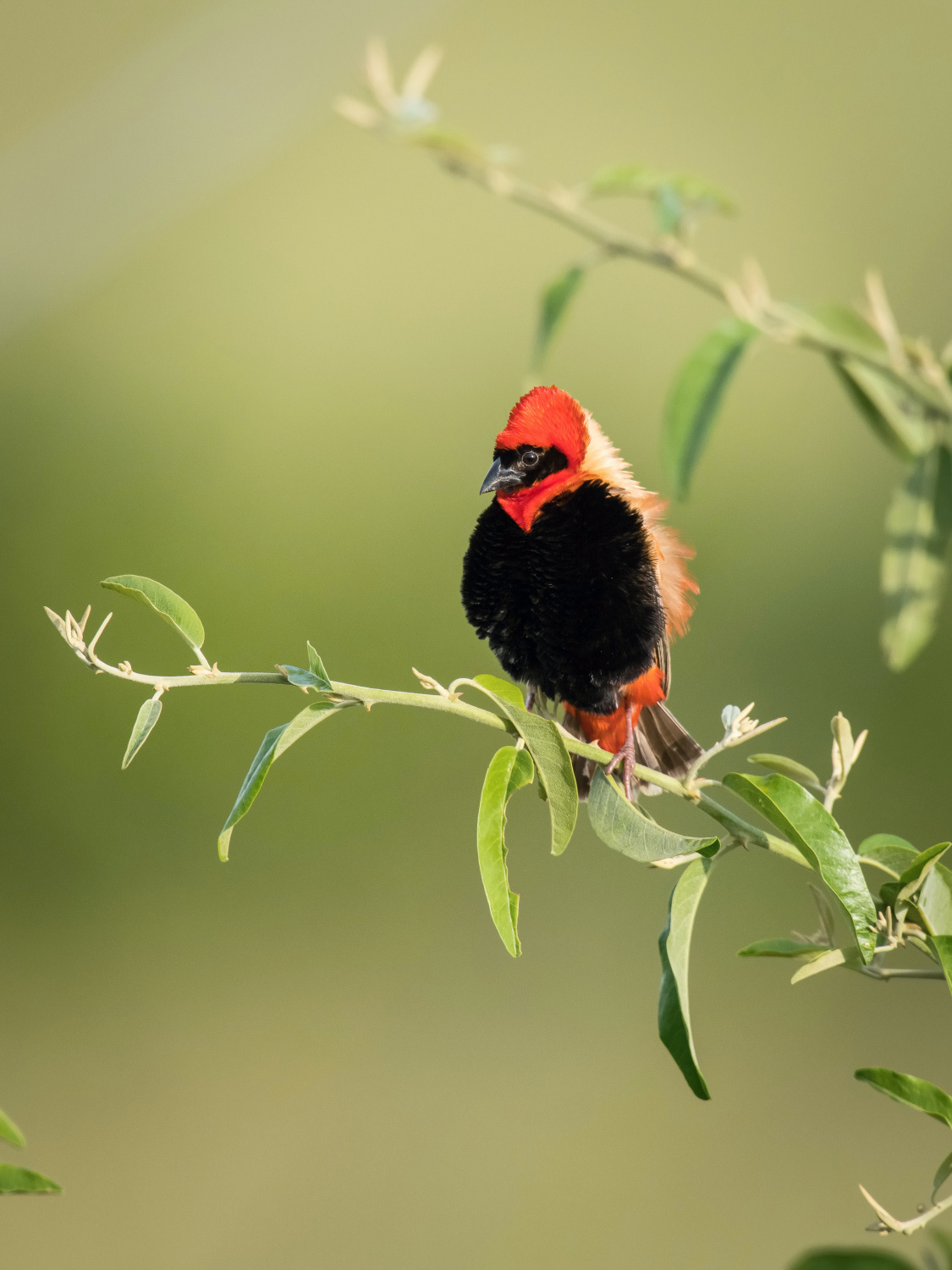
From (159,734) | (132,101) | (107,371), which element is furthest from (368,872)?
(132,101)

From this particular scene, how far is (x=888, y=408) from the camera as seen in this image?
1365 mm

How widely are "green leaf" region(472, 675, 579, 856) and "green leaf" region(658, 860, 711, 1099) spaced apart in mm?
121

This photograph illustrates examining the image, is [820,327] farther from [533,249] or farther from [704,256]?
[533,249]

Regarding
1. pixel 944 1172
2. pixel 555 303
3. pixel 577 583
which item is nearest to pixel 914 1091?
pixel 944 1172

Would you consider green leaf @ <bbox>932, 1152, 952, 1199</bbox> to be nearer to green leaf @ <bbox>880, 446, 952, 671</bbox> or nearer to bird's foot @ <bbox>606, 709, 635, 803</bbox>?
green leaf @ <bbox>880, 446, 952, 671</bbox>

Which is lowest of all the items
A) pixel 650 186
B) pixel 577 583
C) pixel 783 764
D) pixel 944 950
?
pixel 944 950

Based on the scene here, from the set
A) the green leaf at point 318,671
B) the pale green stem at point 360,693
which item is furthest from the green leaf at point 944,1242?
the green leaf at point 318,671

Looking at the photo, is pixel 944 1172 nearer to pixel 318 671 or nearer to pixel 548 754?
pixel 548 754

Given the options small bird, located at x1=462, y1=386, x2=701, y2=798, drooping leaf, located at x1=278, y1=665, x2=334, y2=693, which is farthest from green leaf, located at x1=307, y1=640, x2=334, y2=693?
small bird, located at x1=462, y1=386, x2=701, y2=798

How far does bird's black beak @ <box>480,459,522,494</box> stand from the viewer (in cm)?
180

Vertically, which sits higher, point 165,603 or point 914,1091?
point 914,1091

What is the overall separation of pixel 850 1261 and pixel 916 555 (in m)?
0.82

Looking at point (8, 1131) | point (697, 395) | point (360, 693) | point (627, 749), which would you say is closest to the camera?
point (8, 1131)

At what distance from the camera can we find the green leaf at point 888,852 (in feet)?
3.74
